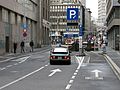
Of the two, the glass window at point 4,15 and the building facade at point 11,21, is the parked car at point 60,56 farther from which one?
the glass window at point 4,15

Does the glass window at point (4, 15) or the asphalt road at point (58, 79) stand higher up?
the glass window at point (4, 15)

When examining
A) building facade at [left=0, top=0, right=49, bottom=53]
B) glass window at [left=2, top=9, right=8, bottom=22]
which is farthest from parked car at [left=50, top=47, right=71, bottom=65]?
glass window at [left=2, top=9, right=8, bottom=22]

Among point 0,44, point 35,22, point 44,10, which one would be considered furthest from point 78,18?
point 44,10

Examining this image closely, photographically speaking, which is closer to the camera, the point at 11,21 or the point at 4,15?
the point at 4,15

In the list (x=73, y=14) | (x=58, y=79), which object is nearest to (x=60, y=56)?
(x=58, y=79)

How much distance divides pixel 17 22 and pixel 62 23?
11408 centimetres

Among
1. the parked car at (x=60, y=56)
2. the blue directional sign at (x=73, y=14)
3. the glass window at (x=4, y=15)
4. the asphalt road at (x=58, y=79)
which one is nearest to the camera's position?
the asphalt road at (x=58, y=79)

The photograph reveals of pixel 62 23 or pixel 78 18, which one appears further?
→ pixel 62 23

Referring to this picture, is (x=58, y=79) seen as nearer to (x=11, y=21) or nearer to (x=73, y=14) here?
(x=73, y=14)

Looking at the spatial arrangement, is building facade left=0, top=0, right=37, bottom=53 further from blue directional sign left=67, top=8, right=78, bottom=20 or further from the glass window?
blue directional sign left=67, top=8, right=78, bottom=20

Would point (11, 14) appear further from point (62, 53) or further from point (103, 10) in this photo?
point (103, 10)

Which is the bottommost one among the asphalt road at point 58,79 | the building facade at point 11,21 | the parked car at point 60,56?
the asphalt road at point 58,79

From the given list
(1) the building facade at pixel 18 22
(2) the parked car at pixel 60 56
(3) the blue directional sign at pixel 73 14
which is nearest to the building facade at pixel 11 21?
(1) the building facade at pixel 18 22

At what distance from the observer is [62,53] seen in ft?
109
